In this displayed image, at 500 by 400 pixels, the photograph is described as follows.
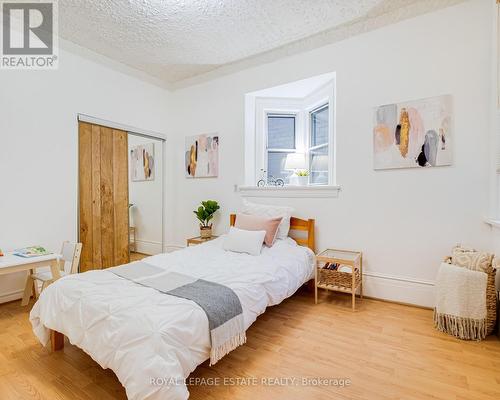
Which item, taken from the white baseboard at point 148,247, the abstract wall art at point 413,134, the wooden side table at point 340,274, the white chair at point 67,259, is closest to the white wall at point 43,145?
the white chair at point 67,259

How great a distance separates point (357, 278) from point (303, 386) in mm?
1444

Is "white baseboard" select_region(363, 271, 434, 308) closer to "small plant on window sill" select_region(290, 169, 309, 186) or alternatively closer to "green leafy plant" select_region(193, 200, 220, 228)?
"small plant on window sill" select_region(290, 169, 309, 186)

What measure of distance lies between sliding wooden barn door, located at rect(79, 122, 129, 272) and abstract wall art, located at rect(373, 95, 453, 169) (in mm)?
3237

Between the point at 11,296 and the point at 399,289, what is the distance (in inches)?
155

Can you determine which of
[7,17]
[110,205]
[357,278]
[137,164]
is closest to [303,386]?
[357,278]

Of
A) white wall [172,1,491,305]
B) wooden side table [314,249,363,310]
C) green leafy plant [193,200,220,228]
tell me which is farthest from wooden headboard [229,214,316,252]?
green leafy plant [193,200,220,228]

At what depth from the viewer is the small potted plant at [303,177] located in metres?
3.58

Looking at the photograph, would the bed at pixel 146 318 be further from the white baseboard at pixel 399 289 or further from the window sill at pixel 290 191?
the window sill at pixel 290 191

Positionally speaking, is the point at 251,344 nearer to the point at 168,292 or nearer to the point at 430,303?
the point at 168,292

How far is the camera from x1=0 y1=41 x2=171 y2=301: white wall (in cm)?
276

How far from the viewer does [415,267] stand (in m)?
2.69

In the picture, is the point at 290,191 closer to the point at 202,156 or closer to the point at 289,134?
the point at 289,134

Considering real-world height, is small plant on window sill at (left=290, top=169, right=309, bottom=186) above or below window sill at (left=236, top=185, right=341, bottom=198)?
above

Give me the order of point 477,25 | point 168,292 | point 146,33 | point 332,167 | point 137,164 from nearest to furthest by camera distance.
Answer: point 168,292 < point 477,25 < point 146,33 < point 332,167 < point 137,164
